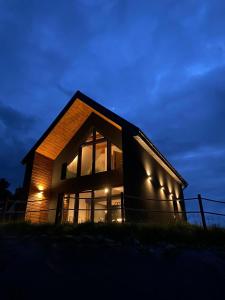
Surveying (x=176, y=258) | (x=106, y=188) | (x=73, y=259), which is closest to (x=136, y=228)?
(x=176, y=258)

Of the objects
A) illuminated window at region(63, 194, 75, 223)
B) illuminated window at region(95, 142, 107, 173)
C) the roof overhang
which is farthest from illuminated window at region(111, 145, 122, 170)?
illuminated window at region(63, 194, 75, 223)

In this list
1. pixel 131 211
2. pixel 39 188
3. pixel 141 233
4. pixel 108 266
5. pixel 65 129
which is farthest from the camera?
pixel 65 129

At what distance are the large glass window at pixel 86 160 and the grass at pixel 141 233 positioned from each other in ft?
18.8

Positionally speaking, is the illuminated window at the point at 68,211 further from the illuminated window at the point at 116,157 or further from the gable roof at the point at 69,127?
the gable roof at the point at 69,127

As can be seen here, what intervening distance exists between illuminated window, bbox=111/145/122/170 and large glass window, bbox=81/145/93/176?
1.58 meters

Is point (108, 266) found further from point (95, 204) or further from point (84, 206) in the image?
point (84, 206)

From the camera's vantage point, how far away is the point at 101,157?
43.6 feet

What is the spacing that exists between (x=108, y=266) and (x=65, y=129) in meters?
10.7

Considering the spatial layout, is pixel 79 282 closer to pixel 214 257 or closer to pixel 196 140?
pixel 214 257

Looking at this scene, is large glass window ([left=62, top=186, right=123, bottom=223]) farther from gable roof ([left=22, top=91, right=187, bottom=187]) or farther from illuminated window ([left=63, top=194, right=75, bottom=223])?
gable roof ([left=22, top=91, right=187, bottom=187])

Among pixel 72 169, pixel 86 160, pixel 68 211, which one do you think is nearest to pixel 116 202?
pixel 68 211

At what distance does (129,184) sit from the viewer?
38.1 feet

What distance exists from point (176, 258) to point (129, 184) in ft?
19.5

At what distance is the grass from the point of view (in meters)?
6.79
